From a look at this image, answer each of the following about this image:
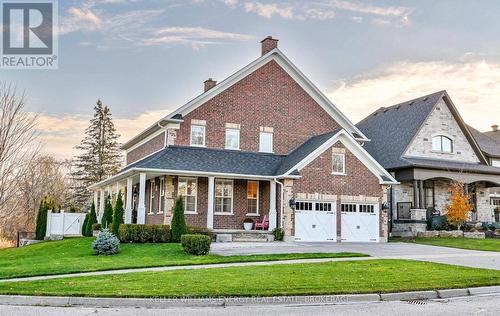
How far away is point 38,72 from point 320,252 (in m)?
16.6

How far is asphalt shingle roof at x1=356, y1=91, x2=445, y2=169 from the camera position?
33500mm

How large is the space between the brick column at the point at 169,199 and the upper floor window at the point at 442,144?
1831 cm

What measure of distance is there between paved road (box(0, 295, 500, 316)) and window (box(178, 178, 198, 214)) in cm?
1577

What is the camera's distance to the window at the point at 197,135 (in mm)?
27094

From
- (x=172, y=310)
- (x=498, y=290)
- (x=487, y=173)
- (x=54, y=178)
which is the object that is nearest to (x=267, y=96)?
(x=487, y=173)

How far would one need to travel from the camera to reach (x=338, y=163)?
86.0 feet

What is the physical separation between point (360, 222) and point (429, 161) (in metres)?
9.26

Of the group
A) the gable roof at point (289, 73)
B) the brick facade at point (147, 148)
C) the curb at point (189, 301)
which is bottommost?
the curb at point (189, 301)

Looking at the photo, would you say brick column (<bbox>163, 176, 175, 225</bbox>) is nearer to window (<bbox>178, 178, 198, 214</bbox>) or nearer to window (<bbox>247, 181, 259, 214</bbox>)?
window (<bbox>178, 178, 198, 214</bbox>)

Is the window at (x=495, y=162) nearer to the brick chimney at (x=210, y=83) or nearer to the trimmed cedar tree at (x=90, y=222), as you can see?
the brick chimney at (x=210, y=83)

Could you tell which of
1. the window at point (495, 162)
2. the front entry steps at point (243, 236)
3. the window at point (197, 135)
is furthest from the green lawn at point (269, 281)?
the window at point (495, 162)

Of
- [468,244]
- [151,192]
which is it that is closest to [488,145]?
[468,244]

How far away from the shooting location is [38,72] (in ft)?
84.8

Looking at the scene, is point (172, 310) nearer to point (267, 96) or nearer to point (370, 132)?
point (267, 96)
